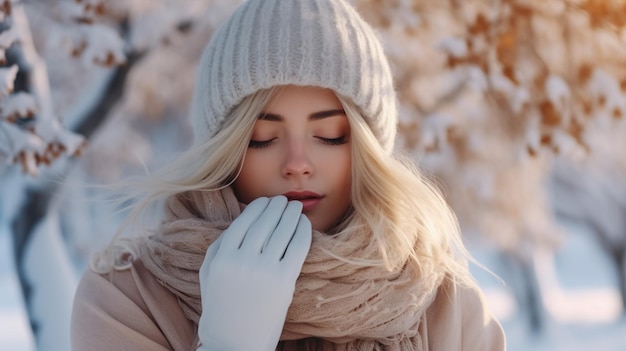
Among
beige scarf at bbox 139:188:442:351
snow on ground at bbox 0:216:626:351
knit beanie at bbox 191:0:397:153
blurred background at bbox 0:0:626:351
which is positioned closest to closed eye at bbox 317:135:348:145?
knit beanie at bbox 191:0:397:153

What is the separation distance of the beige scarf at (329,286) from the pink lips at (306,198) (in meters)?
0.10

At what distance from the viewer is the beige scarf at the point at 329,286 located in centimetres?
215

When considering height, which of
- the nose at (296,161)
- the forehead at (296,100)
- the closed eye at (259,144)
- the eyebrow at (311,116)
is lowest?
the nose at (296,161)

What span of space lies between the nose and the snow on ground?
7170 millimetres

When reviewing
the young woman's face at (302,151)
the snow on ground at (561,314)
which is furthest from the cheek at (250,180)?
the snow on ground at (561,314)

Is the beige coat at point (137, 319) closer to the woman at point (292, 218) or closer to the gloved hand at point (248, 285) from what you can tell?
the woman at point (292, 218)

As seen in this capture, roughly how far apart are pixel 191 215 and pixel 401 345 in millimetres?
690

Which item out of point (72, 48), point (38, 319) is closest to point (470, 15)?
point (72, 48)

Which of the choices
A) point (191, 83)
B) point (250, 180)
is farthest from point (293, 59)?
point (191, 83)

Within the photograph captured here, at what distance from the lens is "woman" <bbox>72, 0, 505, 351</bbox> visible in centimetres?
214

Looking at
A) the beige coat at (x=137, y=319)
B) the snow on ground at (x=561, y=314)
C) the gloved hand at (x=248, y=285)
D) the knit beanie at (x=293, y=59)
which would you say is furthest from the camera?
the snow on ground at (x=561, y=314)

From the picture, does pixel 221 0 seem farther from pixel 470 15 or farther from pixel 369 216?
pixel 369 216

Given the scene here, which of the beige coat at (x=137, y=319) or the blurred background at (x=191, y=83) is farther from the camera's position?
the blurred background at (x=191, y=83)

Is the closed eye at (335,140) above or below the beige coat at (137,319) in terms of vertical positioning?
above
